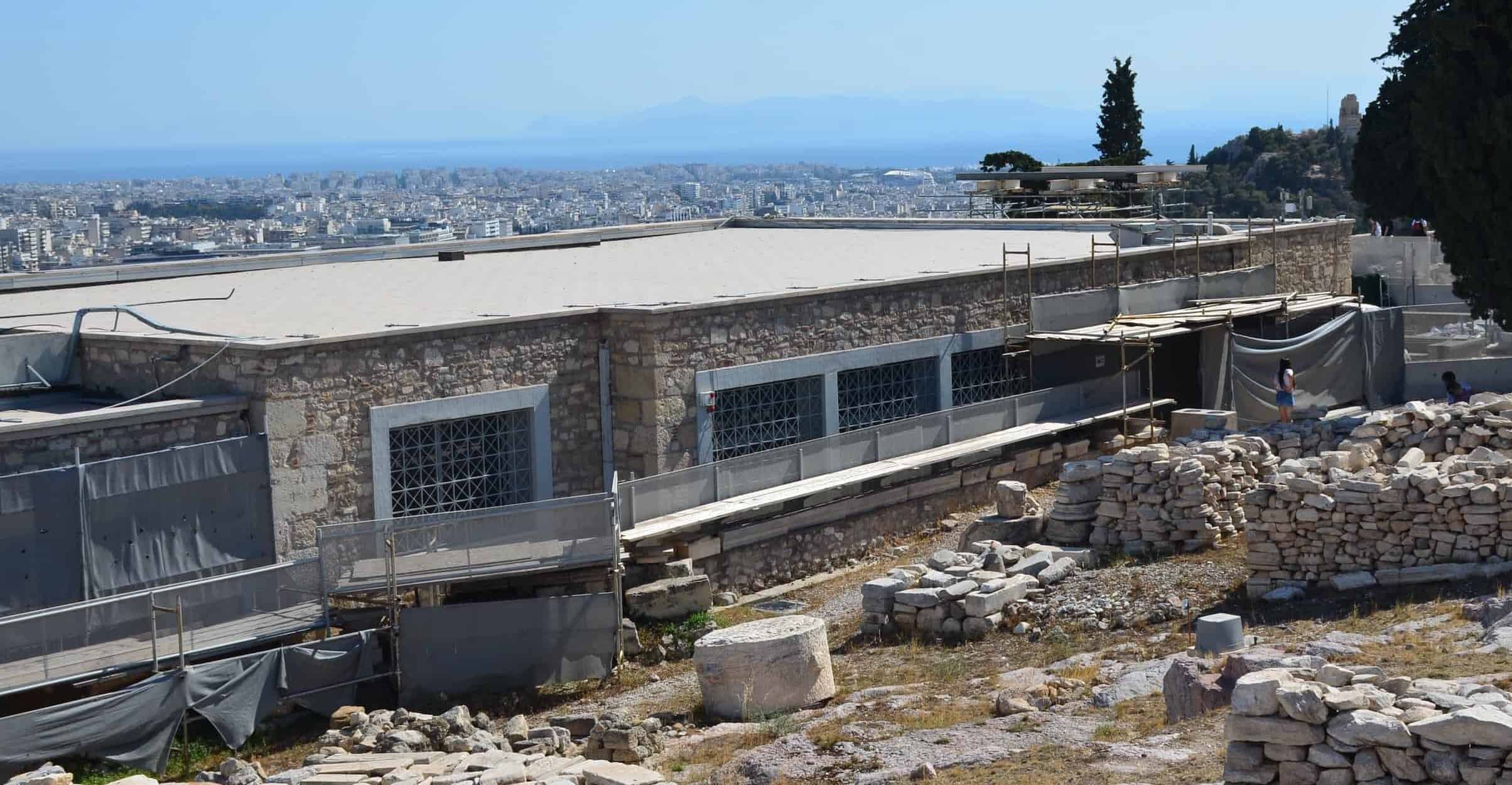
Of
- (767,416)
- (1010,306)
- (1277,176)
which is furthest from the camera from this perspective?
(1277,176)


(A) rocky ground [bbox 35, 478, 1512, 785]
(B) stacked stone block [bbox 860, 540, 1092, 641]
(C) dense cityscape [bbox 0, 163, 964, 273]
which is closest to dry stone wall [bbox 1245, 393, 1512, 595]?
(A) rocky ground [bbox 35, 478, 1512, 785]

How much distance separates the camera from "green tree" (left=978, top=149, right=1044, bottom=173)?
50.3 meters

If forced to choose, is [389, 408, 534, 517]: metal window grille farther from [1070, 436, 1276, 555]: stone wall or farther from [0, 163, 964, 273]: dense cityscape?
[0, 163, 964, 273]: dense cityscape

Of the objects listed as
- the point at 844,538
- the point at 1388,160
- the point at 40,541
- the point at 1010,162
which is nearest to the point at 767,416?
the point at 844,538

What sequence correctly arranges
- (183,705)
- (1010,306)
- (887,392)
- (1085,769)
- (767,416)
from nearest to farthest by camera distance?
1. (1085,769)
2. (183,705)
3. (767,416)
4. (887,392)
5. (1010,306)

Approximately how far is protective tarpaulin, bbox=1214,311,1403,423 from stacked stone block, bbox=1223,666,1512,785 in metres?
16.4

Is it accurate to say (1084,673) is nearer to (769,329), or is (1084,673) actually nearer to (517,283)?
(769,329)

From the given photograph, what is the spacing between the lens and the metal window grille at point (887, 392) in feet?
75.4

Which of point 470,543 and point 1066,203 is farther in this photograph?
point 1066,203

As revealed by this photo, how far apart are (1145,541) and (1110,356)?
8.22 m

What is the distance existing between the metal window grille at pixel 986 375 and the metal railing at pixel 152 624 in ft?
38.1

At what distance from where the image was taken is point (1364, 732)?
32.1ft

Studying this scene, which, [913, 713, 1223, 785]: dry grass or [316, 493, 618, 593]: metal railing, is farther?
[316, 493, 618, 593]: metal railing

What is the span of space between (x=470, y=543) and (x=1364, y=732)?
371 inches
